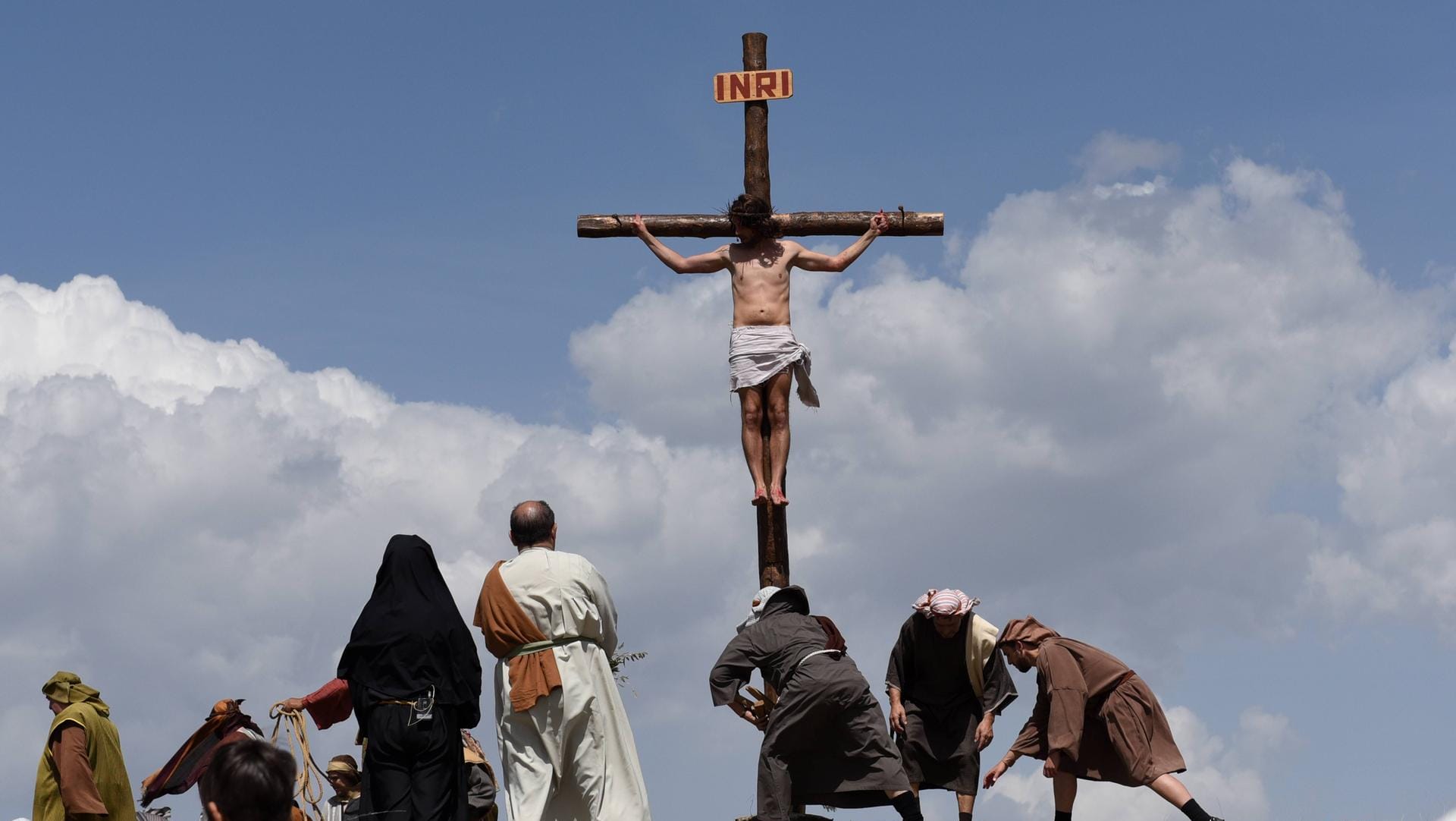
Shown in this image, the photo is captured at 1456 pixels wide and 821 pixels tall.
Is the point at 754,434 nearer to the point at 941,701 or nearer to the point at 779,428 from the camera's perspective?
the point at 779,428

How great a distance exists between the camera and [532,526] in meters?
8.61

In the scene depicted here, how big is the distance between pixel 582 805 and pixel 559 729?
41 centimetres

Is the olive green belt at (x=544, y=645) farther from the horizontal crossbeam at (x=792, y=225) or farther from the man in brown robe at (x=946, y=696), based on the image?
the horizontal crossbeam at (x=792, y=225)

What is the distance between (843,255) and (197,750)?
5903 millimetres

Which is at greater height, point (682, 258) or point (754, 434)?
point (682, 258)

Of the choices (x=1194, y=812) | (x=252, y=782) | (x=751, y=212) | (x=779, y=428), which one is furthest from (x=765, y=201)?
(x=252, y=782)

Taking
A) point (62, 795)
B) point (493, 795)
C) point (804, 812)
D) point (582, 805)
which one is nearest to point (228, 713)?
point (62, 795)

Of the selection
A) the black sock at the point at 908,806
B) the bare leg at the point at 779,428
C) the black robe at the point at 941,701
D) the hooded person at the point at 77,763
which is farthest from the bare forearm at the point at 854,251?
the hooded person at the point at 77,763

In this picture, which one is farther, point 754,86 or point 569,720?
point 754,86

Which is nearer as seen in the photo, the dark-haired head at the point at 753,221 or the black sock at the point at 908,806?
the black sock at the point at 908,806

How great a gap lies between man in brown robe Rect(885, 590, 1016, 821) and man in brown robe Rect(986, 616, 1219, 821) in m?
0.38

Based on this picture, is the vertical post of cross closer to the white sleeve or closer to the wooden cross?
the wooden cross

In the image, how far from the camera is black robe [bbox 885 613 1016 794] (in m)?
10.5

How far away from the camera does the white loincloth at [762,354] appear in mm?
12695
